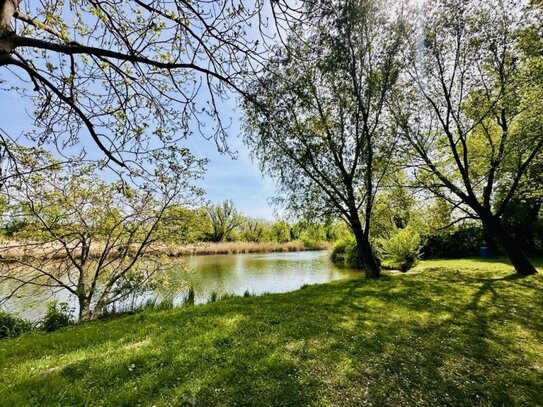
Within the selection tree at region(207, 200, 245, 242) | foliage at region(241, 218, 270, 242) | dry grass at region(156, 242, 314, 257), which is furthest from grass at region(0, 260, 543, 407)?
foliage at region(241, 218, 270, 242)

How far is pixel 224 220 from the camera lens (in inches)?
1900

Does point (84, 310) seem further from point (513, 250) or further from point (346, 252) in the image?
point (346, 252)

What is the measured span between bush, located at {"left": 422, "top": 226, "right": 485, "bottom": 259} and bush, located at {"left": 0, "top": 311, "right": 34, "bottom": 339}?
21076mm

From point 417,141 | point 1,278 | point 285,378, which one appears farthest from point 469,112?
point 1,278

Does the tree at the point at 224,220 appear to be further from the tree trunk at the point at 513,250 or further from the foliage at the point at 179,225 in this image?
the tree trunk at the point at 513,250

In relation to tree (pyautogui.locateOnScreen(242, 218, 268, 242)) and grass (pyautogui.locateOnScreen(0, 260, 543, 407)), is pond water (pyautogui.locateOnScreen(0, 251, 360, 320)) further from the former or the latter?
tree (pyautogui.locateOnScreen(242, 218, 268, 242))

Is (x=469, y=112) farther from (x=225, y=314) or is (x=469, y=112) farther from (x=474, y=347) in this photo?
(x=225, y=314)

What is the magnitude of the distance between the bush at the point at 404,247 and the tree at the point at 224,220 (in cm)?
3387

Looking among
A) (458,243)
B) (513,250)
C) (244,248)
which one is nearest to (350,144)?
(513,250)

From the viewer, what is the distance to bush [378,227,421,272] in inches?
625

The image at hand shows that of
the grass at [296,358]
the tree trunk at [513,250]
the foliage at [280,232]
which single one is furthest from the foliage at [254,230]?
the grass at [296,358]

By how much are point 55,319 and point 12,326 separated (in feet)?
2.96

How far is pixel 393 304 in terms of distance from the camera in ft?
22.5

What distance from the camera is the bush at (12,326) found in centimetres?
663
